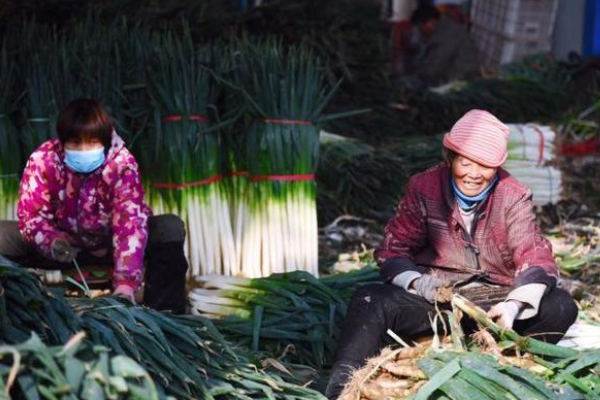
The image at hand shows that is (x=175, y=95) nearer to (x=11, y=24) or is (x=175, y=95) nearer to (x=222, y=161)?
(x=222, y=161)

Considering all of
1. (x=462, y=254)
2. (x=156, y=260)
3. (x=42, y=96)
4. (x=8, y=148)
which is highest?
(x=42, y=96)

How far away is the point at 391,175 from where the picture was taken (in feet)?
22.1

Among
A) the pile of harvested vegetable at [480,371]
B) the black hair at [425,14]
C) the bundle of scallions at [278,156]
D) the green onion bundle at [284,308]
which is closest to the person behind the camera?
the pile of harvested vegetable at [480,371]

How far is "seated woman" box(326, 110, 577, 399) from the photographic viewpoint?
388cm

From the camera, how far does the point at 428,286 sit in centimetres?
395

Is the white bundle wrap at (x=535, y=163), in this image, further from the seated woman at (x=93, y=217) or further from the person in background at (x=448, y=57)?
the person in background at (x=448, y=57)

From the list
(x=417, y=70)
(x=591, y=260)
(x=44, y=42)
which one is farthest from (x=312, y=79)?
(x=417, y=70)

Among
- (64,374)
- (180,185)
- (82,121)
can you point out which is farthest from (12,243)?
(64,374)

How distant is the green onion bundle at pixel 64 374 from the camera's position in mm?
2586

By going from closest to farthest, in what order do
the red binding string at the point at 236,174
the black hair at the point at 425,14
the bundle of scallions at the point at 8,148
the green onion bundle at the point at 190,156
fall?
the bundle of scallions at the point at 8,148 → the green onion bundle at the point at 190,156 → the red binding string at the point at 236,174 → the black hair at the point at 425,14

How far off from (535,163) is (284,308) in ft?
8.49

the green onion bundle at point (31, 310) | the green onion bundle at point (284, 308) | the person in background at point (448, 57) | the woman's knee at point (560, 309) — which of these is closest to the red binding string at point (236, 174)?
the green onion bundle at point (284, 308)

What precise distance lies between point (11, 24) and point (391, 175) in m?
2.38

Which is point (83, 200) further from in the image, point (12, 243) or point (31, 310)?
point (31, 310)
